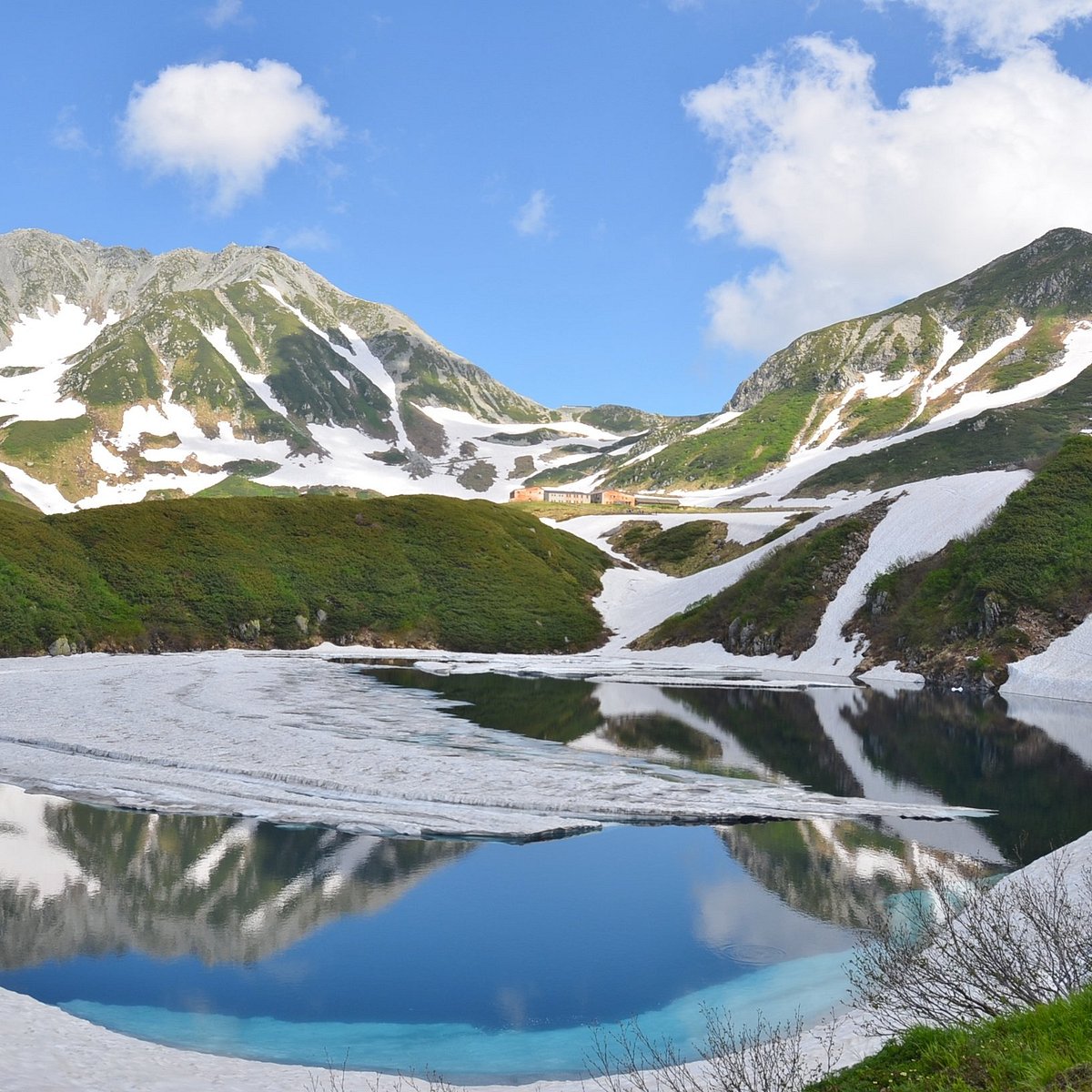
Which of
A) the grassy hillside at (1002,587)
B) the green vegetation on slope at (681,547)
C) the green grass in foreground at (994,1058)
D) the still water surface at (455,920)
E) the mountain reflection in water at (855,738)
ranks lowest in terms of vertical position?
the still water surface at (455,920)

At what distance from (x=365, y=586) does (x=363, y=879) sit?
261ft

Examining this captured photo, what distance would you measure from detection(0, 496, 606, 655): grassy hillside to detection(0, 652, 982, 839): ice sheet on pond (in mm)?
32769

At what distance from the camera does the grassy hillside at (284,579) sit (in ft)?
270

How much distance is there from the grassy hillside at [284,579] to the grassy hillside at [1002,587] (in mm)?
37124

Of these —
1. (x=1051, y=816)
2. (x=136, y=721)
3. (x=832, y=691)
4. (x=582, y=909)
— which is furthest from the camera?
(x=832, y=691)

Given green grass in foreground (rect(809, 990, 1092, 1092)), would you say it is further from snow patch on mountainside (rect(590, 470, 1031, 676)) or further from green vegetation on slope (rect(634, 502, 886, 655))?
green vegetation on slope (rect(634, 502, 886, 655))

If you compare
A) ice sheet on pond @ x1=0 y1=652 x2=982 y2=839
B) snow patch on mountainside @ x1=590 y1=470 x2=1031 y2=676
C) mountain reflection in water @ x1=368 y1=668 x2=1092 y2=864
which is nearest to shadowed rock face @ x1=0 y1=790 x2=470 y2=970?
ice sheet on pond @ x1=0 y1=652 x2=982 y2=839

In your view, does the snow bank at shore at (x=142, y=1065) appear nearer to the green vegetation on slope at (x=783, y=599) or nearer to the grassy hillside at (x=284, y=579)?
the green vegetation on slope at (x=783, y=599)

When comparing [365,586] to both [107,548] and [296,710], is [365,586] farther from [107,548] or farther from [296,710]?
[296,710]

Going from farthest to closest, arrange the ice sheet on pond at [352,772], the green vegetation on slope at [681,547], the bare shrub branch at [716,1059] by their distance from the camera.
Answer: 1. the green vegetation on slope at [681,547]
2. the ice sheet on pond at [352,772]
3. the bare shrub branch at [716,1059]

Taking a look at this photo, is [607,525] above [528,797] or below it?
above

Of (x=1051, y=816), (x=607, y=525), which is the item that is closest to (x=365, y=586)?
(x=607, y=525)

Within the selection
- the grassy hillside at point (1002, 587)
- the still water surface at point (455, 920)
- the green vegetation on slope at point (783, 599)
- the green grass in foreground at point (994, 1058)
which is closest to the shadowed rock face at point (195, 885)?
the still water surface at point (455, 920)

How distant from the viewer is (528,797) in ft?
99.1
